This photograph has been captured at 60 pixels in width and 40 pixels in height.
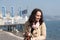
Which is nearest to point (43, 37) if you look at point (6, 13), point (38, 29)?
point (38, 29)

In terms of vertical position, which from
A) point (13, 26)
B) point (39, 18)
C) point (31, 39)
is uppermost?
point (39, 18)

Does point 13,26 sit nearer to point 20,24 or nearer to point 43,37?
point 20,24

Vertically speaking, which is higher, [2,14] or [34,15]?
[34,15]

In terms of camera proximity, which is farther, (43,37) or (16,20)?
(16,20)

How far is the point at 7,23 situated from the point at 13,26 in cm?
137

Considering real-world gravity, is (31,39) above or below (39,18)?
below

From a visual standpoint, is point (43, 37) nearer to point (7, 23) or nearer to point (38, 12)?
point (38, 12)

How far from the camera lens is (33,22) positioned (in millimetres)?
4129

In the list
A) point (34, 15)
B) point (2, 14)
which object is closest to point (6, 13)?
point (2, 14)

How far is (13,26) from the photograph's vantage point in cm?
4069

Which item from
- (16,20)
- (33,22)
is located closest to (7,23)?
(16,20)

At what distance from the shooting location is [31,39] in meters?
4.09

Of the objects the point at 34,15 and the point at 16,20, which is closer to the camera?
the point at 34,15

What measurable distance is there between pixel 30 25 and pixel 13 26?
120ft
